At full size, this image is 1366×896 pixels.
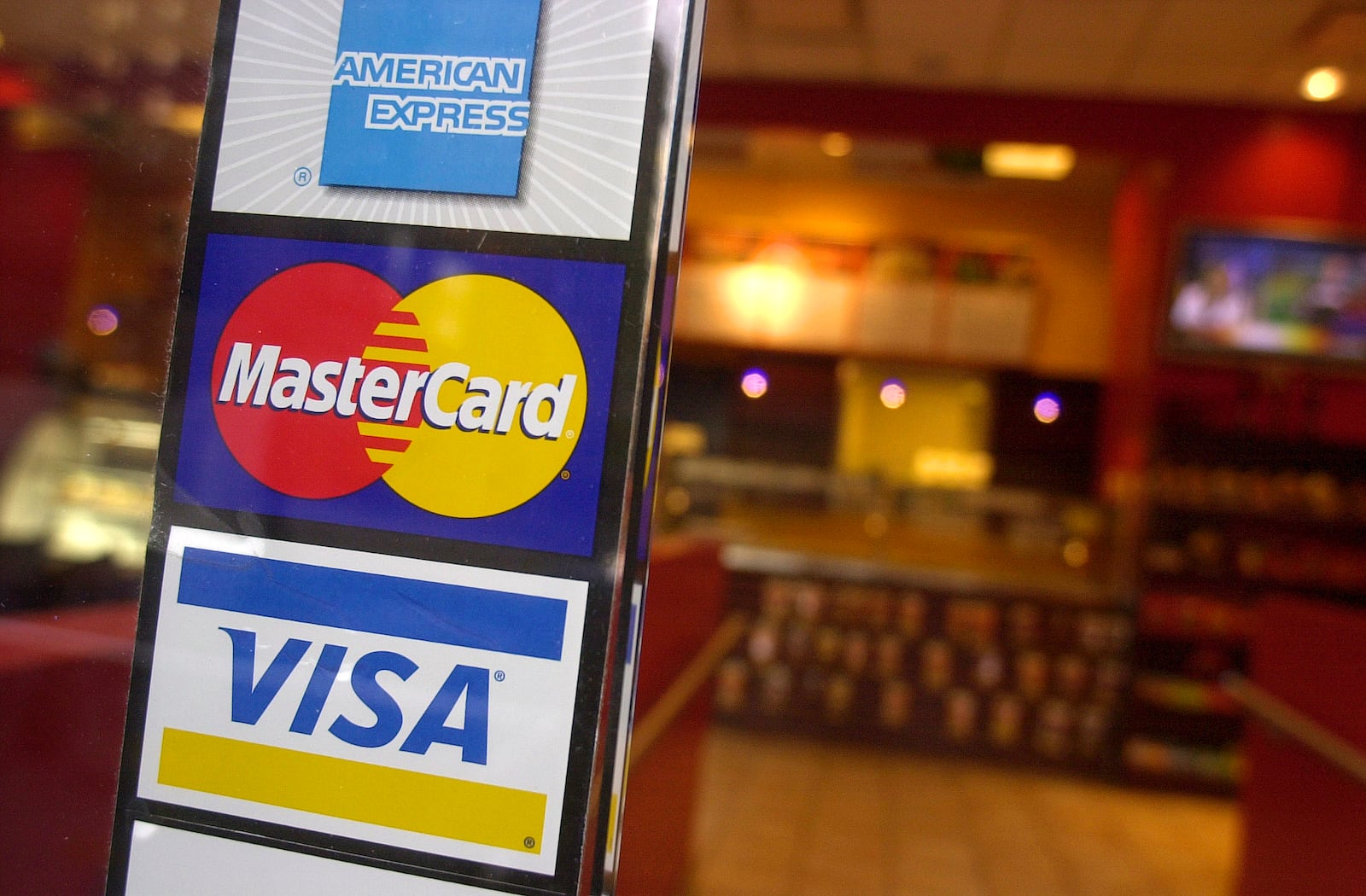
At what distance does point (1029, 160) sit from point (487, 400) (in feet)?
17.7

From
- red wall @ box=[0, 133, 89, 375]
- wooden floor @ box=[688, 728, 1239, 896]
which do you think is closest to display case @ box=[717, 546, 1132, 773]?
wooden floor @ box=[688, 728, 1239, 896]

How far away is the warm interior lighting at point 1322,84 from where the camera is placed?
4.47 meters

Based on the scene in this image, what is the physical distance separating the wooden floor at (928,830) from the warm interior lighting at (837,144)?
9.96ft

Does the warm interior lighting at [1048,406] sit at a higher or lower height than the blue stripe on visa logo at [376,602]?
higher

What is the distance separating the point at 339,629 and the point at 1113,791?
4.56 m

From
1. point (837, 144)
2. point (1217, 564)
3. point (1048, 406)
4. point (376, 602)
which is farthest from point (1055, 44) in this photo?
point (376, 602)

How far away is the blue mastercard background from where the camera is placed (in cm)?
93

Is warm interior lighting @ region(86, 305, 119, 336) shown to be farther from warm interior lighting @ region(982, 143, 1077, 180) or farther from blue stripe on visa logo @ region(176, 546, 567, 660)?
warm interior lighting @ region(982, 143, 1077, 180)

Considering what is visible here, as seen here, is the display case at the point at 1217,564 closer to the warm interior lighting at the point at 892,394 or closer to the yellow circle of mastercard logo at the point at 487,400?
the warm interior lighting at the point at 892,394

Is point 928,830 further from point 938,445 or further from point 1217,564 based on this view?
point 938,445

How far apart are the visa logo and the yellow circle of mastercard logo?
152 mm

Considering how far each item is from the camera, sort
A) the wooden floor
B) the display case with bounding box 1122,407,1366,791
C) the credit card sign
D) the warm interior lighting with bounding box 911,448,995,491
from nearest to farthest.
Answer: the credit card sign, the wooden floor, the display case with bounding box 1122,407,1366,791, the warm interior lighting with bounding box 911,448,995,491

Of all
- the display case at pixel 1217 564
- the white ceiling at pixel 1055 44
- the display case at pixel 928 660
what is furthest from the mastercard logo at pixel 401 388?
the display case at pixel 1217 564

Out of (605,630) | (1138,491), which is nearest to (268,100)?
(605,630)
